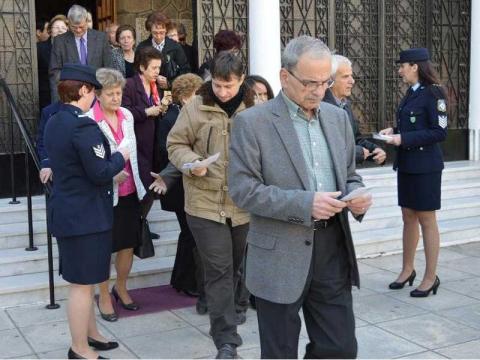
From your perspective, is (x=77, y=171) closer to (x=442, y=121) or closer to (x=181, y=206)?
(x=181, y=206)

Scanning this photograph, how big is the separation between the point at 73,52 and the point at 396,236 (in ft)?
12.7

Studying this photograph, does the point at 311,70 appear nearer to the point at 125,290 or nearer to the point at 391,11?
the point at 125,290

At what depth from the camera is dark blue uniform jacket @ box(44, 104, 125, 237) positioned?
400 centimetres

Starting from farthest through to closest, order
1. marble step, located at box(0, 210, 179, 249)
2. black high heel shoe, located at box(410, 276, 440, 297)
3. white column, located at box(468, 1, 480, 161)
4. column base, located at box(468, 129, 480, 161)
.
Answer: column base, located at box(468, 129, 480, 161), white column, located at box(468, 1, 480, 161), marble step, located at box(0, 210, 179, 249), black high heel shoe, located at box(410, 276, 440, 297)

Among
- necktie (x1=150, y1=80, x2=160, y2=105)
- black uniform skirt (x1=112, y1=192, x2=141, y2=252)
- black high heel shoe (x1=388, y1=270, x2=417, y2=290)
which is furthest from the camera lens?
black high heel shoe (x1=388, y1=270, x2=417, y2=290)

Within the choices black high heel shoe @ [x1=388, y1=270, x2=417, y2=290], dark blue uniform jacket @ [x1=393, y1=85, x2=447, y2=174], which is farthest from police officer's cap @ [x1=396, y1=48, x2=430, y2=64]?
black high heel shoe @ [x1=388, y1=270, x2=417, y2=290]

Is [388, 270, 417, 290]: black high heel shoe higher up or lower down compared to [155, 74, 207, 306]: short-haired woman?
lower down

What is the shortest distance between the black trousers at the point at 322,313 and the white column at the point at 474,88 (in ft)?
26.0

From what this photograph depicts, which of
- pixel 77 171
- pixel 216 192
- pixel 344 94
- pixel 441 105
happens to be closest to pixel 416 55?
pixel 441 105

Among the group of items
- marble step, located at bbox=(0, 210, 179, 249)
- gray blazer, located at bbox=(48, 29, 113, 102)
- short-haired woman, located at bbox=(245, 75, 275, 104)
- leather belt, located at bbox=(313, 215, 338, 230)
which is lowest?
marble step, located at bbox=(0, 210, 179, 249)

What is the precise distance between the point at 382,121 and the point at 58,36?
4963 millimetres

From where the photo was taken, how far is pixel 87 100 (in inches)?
165

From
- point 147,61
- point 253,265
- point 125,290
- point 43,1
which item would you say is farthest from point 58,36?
point 43,1

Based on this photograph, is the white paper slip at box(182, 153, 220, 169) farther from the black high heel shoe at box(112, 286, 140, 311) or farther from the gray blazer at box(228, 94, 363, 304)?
the black high heel shoe at box(112, 286, 140, 311)
